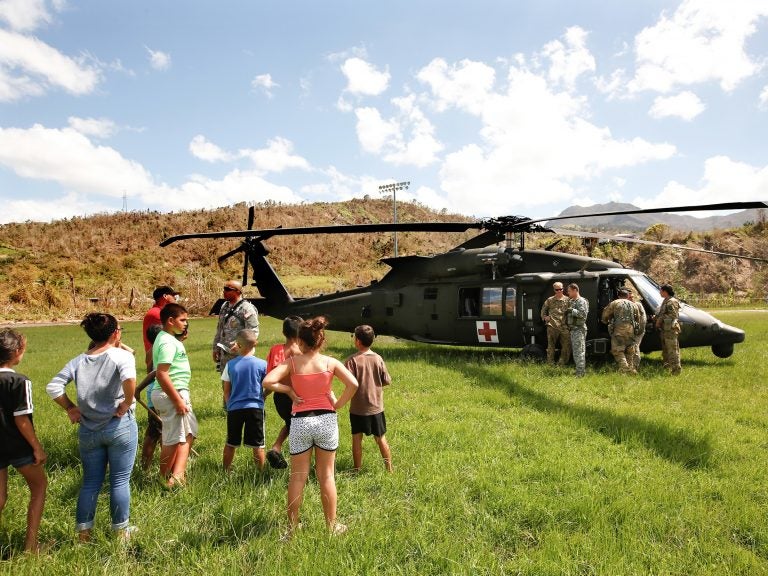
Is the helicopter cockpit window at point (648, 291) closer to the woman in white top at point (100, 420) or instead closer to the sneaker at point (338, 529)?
the sneaker at point (338, 529)

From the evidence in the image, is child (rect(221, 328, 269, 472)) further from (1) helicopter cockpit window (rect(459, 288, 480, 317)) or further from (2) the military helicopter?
(1) helicopter cockpit window (rect(459, 288, 480, 317))

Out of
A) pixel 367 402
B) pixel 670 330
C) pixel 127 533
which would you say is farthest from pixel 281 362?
pixel 670 330

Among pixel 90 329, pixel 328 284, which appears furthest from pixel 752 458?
pixel 328 284

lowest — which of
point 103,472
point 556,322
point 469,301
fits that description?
point 103,472

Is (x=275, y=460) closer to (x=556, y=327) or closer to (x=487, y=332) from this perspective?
(x=556, y=327)

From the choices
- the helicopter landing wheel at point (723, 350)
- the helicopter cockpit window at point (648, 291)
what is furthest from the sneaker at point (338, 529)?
the helicopter landing wheel at point (723, 350)

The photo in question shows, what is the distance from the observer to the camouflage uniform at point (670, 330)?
909cm

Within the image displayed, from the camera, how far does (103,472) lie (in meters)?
3.45

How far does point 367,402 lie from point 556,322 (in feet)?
20.7

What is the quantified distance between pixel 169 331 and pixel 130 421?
1143mm

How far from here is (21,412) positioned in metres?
3.15

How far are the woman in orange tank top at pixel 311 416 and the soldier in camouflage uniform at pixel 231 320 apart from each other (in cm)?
242

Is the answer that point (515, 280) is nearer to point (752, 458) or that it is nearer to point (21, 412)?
point (752, 458)

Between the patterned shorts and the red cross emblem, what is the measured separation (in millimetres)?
8084
